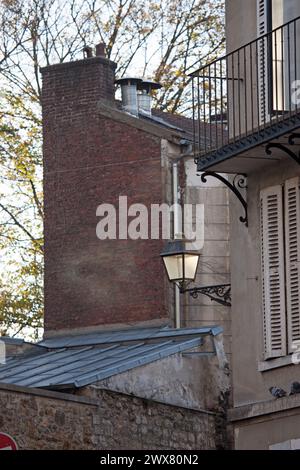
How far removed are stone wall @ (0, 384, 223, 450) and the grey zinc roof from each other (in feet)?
2.08

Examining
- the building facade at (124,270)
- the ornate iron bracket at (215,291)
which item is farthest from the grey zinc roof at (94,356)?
the ornate iron bracket at (215,291)

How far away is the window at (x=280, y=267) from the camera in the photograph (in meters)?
19.1

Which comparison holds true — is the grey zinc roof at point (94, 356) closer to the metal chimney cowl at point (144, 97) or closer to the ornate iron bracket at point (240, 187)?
the ornate iron bracket at point (240, 187)

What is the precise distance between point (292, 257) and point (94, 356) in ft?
32.1

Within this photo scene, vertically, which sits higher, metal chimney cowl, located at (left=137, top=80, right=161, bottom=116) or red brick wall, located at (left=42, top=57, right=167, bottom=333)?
metal chimney cowl, located at (left=137, top=80, right=161, bottom=116)

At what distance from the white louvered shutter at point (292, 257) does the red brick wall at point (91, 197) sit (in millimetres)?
12668

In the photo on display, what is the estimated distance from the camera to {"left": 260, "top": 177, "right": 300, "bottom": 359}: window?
19.1 metres

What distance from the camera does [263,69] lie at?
1986 cm

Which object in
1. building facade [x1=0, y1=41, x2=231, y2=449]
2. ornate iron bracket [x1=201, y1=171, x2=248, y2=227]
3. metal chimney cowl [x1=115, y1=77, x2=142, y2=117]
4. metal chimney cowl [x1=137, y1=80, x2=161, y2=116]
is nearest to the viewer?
ornate iron bracket [x1=201, y1=171, x2=248, y2=227]

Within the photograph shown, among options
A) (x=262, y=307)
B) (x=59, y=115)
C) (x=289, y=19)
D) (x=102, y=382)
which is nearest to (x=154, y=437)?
(x=102, y=382)

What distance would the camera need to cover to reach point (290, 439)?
18.8 meters

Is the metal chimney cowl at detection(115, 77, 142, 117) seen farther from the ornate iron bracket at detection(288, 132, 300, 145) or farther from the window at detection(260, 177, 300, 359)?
the ornate iron bracket at detection(288, 132, 300, 145)

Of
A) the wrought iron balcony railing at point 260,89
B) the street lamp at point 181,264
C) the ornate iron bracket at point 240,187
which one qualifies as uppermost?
the wrought iron balcony railing at point 260,89

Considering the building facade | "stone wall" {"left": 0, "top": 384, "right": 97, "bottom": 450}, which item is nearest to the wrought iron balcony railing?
"stone wall" {"left": 0, "top": 384, "right": 97, "bottom": 450}
